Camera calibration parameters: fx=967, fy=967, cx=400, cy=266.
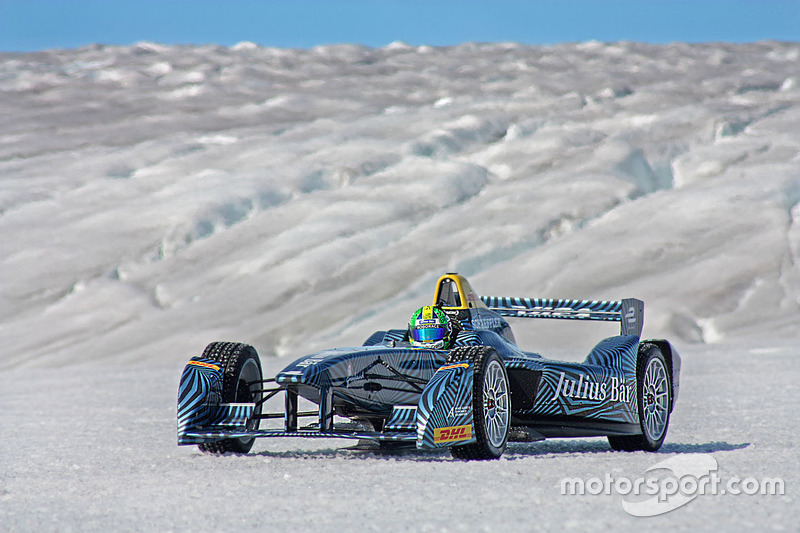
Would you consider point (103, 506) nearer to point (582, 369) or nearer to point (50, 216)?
point (582, 369)

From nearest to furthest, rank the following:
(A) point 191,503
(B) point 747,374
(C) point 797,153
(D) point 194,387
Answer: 1. (A) point 191,503
2. (D) point 194,387
3. (B) point 747,374
4. (C) point 797,153

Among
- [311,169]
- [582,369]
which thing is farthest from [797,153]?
[582,369]

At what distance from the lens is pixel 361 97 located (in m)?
45.1

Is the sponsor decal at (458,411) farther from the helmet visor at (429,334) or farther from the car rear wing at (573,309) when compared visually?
the car rear wing at (573,309)

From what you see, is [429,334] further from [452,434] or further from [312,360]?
[452,434]

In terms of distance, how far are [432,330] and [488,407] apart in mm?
1571

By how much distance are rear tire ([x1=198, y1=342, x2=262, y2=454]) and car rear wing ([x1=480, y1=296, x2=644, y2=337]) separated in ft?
8.15

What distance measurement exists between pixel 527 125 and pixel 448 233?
9.71m

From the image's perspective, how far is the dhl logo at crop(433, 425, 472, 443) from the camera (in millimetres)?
6754

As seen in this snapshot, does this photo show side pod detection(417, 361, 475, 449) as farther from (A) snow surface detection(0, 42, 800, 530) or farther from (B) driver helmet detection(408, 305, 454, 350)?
(B) driver helmet detection(408, 305, 454, 350)

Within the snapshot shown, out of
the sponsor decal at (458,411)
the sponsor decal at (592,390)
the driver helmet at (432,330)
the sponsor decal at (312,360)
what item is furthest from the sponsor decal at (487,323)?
the sponsor decal at (458,411)

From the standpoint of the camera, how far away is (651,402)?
28.7 ft

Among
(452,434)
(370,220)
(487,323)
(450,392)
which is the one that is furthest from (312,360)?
(370,220)

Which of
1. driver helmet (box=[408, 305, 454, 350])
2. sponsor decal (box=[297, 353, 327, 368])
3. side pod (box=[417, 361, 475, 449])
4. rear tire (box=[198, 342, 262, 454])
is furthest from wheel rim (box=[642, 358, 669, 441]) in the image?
rear tire (box=[198, 342, 262, 454])
